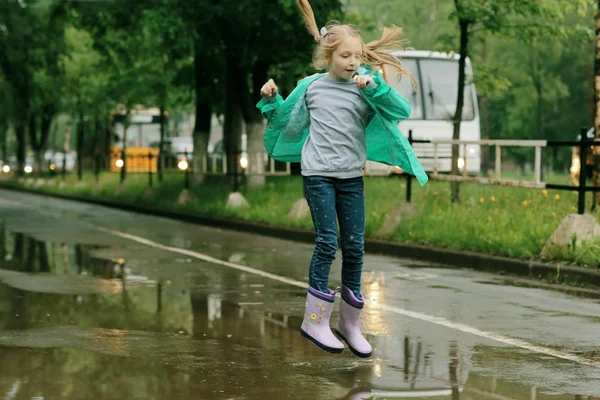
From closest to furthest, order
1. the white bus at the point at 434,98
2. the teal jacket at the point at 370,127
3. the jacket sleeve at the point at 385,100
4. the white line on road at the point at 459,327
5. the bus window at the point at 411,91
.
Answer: the jacket sleeve at the point at 385,100, the teal jacket at the point at 370,127, the white line on road at the point at 459,327, the bus window at the point at 411,91, the white bus at the point at 434,98

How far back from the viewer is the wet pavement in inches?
256

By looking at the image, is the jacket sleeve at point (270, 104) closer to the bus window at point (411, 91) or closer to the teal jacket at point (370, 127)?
the teal jacket at point (370, 127)

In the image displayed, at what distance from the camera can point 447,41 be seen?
808 inches

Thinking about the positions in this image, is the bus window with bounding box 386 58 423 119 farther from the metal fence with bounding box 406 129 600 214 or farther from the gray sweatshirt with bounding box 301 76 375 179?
the gray sweatshirt with bounding box 301 76 375 179

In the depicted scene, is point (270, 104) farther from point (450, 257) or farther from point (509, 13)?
point (509, 13)

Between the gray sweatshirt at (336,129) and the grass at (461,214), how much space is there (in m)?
5.72

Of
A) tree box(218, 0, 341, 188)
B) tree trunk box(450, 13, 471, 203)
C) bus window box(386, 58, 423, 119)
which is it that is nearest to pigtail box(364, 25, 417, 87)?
tree trunk box(450, 13, 471, 203)

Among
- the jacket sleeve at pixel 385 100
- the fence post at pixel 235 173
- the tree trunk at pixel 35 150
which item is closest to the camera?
the jacket sleeve at pixel 385 100

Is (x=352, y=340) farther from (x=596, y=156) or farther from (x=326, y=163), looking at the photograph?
(x=596, y=156)

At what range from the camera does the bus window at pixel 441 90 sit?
31406 millimetres

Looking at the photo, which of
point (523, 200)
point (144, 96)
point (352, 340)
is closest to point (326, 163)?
point (352, 340)

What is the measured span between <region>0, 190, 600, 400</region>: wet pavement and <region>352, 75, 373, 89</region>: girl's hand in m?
1.57

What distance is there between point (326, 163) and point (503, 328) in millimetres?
2310

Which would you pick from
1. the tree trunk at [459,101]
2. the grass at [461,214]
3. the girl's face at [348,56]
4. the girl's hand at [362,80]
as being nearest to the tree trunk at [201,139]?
the grass at [461,214]
